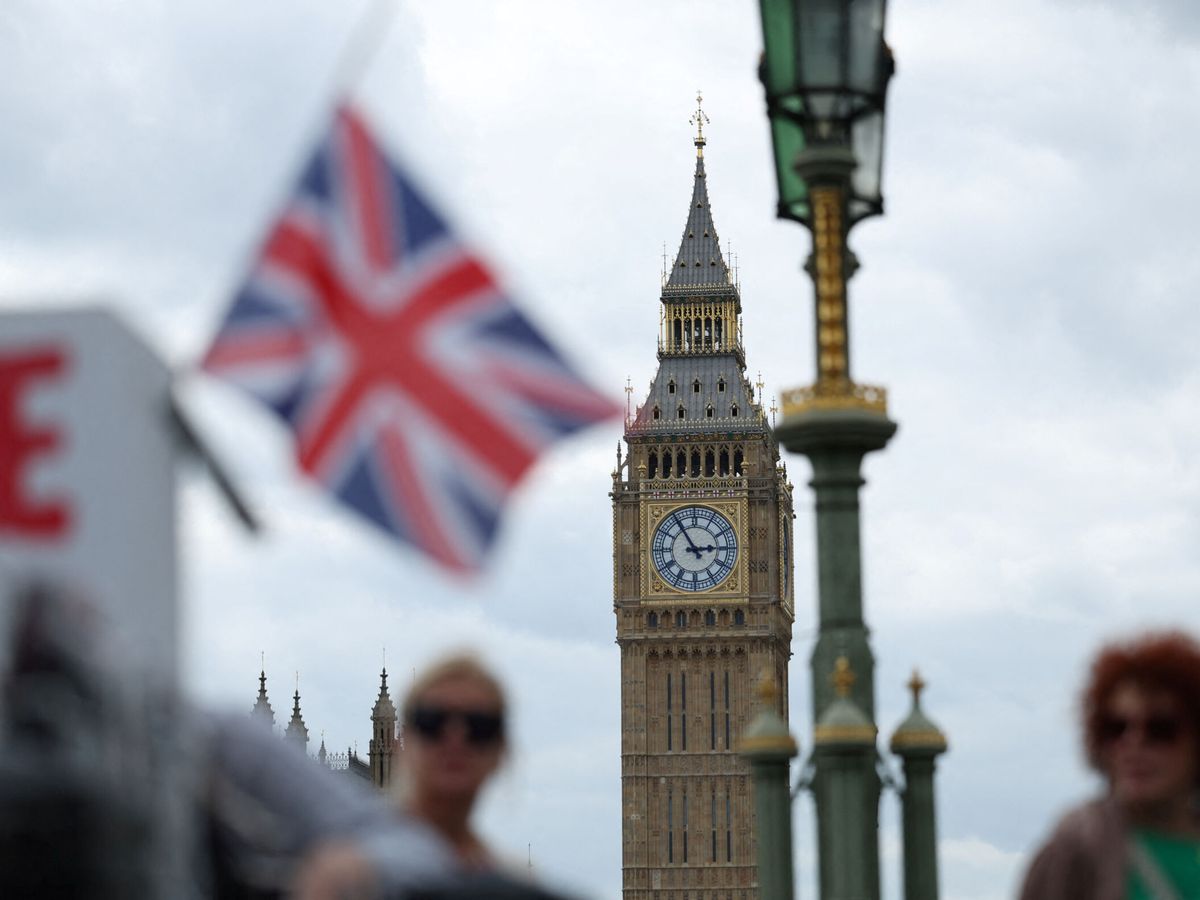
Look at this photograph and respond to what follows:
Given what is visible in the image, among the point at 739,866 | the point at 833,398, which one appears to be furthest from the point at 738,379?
the point at 833,398

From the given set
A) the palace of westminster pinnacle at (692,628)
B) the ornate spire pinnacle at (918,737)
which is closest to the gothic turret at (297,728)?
Result: the palace of westminster pinnacle at (692,628)

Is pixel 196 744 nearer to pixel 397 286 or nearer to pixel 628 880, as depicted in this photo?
pixel 397 286

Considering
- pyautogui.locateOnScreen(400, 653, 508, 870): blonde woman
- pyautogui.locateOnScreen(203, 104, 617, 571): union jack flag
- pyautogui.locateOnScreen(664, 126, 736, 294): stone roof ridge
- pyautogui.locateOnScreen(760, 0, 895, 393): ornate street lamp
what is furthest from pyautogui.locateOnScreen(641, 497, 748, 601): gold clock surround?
pyautogui.locateOnScreen(400, 653, 508, 870): blonde woman

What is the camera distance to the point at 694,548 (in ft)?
314

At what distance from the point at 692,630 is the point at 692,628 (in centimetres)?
7

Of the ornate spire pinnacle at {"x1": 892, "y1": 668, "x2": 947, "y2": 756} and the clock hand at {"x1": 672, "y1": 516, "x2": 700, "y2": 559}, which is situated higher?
the clock hand at {"x1": 672, "y1": 516, "x2": 700, "y2": 559}

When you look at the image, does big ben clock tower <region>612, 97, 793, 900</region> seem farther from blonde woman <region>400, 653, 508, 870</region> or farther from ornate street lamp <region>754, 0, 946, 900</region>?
blonde woman <region>400, 653, 508, 870</region>

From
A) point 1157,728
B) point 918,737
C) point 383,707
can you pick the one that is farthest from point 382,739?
point 1157,728

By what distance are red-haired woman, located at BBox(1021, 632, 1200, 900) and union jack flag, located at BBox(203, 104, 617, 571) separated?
1.23 m

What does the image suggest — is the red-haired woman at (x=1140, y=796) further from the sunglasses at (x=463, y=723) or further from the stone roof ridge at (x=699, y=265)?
the stone roof ridge at (x=699, y=265)

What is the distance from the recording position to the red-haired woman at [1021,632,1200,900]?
5.25 meters

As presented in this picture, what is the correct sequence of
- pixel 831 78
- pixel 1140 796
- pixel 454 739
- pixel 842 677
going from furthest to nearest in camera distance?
pixel 842 677, pixel 831 78, pixel 1140 796, pixel 454 739

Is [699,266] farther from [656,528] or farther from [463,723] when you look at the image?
[463,723]

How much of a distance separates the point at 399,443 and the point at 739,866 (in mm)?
90970
